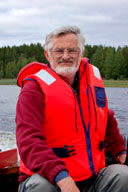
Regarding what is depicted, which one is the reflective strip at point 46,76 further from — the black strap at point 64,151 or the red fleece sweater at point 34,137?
the black strap at point 64,151

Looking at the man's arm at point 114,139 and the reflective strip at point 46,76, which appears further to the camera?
the man's arm at point 114,139

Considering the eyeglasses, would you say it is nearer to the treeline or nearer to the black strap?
the black strap

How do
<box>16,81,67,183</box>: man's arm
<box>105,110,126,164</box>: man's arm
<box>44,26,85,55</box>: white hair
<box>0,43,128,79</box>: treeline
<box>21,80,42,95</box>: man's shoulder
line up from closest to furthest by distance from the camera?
<box>16,81,67,183</box>: man's arm → <box>21,80,42,95</box>: man's shoulder → <box>44,26,85,55</box>: white hair → <box>105,110,126,164</box>: man's arm → <box>0,43,128,79</box>: treeline

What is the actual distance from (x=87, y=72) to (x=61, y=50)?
0.85ft

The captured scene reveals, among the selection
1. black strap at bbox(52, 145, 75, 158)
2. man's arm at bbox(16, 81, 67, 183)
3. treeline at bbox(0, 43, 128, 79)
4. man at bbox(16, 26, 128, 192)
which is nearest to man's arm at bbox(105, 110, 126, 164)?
man at bbox(16, 26, 128, 192)

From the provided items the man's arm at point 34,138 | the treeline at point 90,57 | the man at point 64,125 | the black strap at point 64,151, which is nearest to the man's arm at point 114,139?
the man at point 64,125

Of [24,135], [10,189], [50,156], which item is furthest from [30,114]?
[10,189]

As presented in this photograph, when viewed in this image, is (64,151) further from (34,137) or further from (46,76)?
(46,76)

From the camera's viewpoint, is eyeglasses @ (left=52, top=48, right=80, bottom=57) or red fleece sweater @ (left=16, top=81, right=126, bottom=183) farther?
eyeglasses @ (left=52, top=48, right=80, bottom=57)

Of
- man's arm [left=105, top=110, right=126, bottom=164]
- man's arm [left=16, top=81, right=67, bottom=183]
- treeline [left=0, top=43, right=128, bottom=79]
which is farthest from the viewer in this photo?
treeline [left=0, top=43, right=128, bottom=79]

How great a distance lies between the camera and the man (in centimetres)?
135

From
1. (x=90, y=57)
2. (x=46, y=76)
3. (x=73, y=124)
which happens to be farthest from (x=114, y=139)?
(x=90, y=57)

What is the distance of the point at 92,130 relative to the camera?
162 centimetres

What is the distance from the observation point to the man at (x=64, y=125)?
1346 mm
